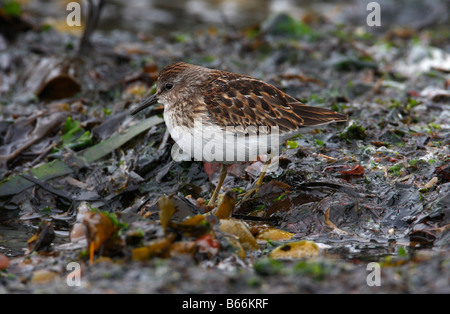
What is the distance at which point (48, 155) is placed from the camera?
6.74 metres

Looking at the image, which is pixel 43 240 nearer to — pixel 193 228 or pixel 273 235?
pixel 193 228

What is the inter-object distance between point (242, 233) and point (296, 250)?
468 millimetres

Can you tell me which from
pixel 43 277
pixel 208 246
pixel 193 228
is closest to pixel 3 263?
pixel 43 277

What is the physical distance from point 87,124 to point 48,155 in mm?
657

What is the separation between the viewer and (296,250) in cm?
459

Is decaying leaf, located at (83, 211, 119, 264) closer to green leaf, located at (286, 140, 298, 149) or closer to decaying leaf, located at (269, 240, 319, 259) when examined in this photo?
decaying leaf, located at (269, 240, 319, 259)

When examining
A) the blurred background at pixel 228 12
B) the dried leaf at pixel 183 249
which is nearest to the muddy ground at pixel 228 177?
the dried leaf at pixel 183 249

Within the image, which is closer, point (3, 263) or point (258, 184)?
point (3, 263)

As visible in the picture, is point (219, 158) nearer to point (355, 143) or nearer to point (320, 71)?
point (355, 143)

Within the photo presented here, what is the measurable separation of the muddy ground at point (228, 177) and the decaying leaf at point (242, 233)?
12 mm

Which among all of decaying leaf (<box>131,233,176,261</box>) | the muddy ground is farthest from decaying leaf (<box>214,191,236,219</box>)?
decaying leaf (<box>131,233,176,261</box>)

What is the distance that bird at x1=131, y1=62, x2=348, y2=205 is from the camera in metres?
5.18

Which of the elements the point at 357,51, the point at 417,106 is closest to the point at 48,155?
the point at 417,106

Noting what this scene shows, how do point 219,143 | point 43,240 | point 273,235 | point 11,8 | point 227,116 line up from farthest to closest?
point 11,8 < point 227,116 < point 219,143 < point 273,235 < point 43,240
